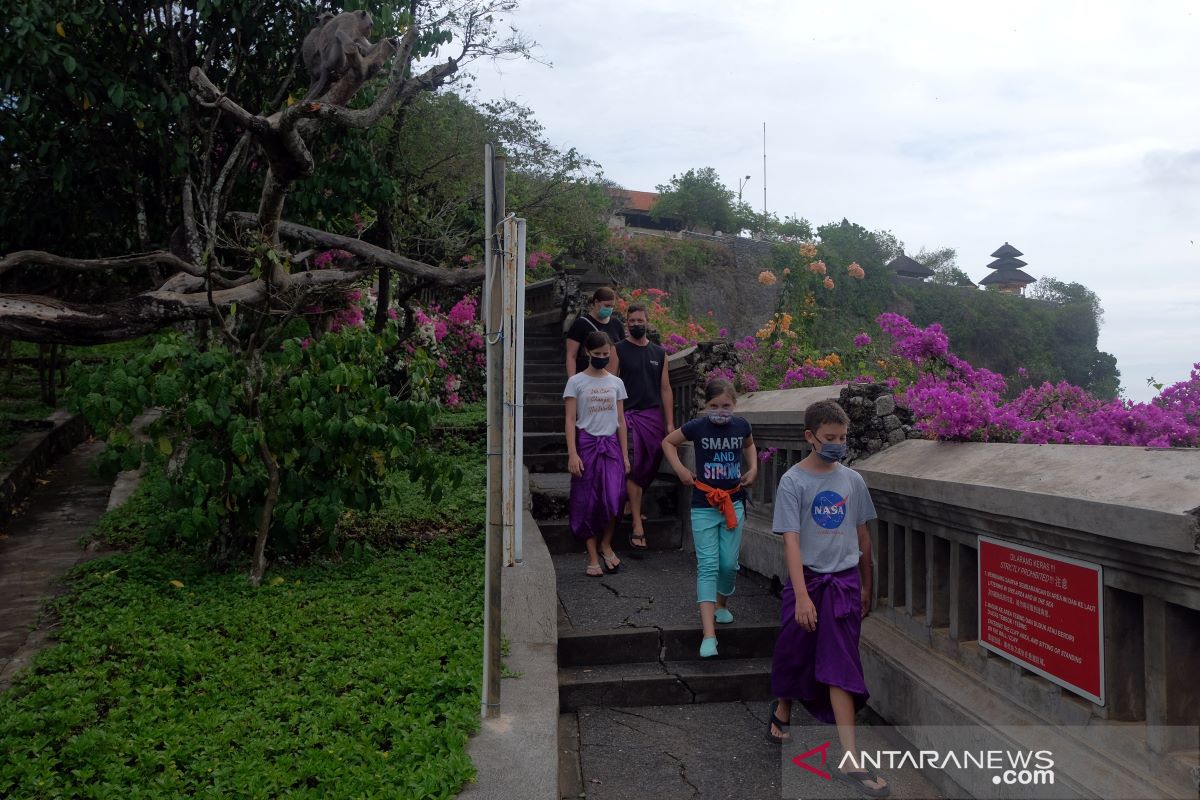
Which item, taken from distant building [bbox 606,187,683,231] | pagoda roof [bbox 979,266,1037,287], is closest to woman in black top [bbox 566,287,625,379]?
distant building [bbox 606,187,683,231]

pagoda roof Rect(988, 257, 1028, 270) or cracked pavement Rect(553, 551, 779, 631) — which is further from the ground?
pagoda roof Rect(988, 257, 1028, 270)

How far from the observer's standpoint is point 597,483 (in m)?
6.36

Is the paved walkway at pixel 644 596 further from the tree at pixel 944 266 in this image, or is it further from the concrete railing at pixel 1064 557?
the tree at pixel 944 266

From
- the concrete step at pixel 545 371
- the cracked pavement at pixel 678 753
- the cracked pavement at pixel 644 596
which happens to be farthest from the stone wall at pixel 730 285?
the cracked pavement at pixel 678 753

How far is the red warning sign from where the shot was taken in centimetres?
299

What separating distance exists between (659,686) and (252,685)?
2012mm

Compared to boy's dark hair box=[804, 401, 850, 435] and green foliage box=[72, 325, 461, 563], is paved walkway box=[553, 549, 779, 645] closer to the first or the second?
green foliage box=[72, 325, 461, 563]

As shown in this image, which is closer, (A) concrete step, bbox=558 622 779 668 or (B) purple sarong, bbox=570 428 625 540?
(A) concrete step, bbox=558 622 779 668

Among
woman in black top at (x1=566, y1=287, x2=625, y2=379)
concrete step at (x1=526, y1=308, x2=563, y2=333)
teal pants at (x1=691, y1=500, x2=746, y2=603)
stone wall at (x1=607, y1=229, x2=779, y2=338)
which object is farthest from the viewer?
stone wall at (x1=607, y1=229, x2=779, y2=338)

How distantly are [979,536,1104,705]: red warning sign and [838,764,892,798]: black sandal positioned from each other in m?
0.69

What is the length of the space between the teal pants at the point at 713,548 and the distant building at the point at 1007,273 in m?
66.9

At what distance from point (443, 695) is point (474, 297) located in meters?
12.6

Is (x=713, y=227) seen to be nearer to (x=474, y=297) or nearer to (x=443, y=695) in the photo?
(x=474, y=297)

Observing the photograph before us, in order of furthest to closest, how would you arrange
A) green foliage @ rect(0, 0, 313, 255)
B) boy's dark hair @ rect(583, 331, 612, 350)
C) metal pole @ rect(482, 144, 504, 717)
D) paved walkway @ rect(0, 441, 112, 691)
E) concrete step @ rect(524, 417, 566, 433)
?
concrete step @ rect(524, 417, 566, 433) → green foliage @ rect(0, 0, 313, 255) → boy's dark hair @ rect(583, 331, 612, 350) → paved walkway @ rect(0, 441, 112, 691) → metal pole @ rect(482, 144, 504, 717)
